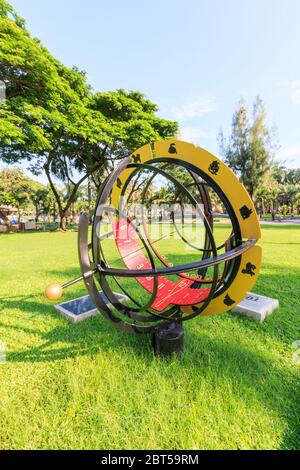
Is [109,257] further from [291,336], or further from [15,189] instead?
[15,189]

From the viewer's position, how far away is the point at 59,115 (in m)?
16.2

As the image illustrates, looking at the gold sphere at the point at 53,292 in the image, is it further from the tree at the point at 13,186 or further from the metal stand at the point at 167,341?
the tree at the point at 13,186

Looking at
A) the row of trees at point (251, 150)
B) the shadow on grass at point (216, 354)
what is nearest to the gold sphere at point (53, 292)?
the shadow on grass at point (216, 354)

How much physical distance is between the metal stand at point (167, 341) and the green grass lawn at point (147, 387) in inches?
4.1

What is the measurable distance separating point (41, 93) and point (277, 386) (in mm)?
19942

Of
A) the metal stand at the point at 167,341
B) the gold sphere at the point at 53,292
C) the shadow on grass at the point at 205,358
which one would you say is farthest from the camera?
the metal stand at the point at 167,341

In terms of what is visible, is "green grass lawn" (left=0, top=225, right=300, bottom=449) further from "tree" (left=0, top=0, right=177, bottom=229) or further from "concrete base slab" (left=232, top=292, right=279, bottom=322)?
"tree" (left=0, top=0, right=177, bottom=229)

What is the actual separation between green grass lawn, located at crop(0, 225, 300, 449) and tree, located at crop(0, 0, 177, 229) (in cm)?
1417

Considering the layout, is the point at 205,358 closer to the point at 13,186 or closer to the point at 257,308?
the point at 257,308

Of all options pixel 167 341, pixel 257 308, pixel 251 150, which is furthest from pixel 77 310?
pixel 251 150

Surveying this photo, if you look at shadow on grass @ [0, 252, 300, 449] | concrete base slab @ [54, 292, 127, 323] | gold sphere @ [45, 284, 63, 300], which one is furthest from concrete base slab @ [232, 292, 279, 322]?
gold sphere @ [45, 284, 63, 300]

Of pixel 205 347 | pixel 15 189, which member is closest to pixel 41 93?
pixel 205 347

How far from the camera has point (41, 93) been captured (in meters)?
15.8

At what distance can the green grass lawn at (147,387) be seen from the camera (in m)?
1.78
